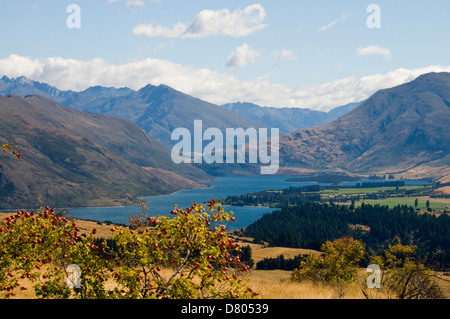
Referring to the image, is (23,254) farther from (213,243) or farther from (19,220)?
(213,243)

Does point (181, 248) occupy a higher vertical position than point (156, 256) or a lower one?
higher

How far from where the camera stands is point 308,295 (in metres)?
26.4

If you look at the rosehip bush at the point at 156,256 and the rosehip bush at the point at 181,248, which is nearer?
the rosehip bush at the point at 156,256

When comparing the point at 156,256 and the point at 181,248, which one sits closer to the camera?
the point at 156,256

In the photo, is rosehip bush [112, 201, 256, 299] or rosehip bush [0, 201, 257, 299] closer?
A: rosehip bush [0, 201, 257, 299]

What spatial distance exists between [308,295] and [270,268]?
139 meters
